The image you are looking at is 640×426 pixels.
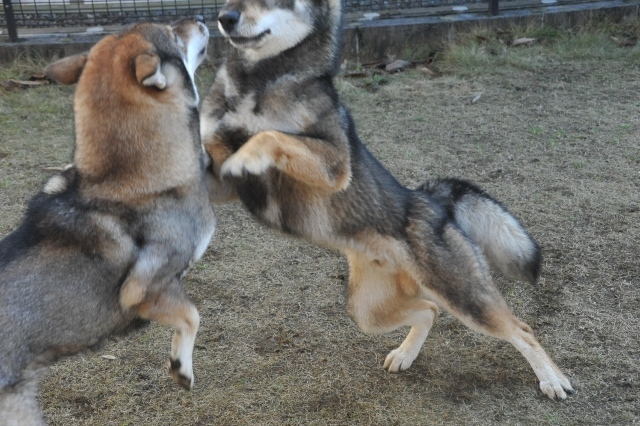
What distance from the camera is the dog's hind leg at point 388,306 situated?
4.23m

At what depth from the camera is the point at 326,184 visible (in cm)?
389

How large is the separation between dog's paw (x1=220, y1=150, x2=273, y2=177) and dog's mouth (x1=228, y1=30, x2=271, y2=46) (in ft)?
1.79

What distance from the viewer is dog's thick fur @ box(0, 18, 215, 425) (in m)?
3.09

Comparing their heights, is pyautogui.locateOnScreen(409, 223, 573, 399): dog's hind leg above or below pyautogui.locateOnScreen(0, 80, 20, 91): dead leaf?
below

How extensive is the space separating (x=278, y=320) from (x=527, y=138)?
11.3ft

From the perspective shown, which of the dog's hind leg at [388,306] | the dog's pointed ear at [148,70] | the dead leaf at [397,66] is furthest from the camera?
the dead leaf at [397,66]

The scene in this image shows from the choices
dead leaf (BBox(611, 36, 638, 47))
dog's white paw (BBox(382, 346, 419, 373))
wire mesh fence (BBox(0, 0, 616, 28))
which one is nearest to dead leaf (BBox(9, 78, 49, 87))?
wire mesh fence (BBox(0, 0, 616, 28))

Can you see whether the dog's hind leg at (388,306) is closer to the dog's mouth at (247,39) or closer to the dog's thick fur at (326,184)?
the dog's thick fur at (326,184)

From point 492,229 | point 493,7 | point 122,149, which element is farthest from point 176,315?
point 493,7

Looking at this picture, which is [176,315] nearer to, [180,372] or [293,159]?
[180,372]

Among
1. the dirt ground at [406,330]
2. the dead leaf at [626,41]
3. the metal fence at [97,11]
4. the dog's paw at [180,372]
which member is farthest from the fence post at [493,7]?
the dog's paw at [180,372]

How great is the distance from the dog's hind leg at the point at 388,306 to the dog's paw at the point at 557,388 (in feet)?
2.34

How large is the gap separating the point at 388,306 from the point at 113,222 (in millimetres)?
1632

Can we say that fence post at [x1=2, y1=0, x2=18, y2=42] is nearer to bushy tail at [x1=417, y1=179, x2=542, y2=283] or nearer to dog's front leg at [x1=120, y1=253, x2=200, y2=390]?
bushy tail at [x1=417, y1=179, x2=542, y2=283]
